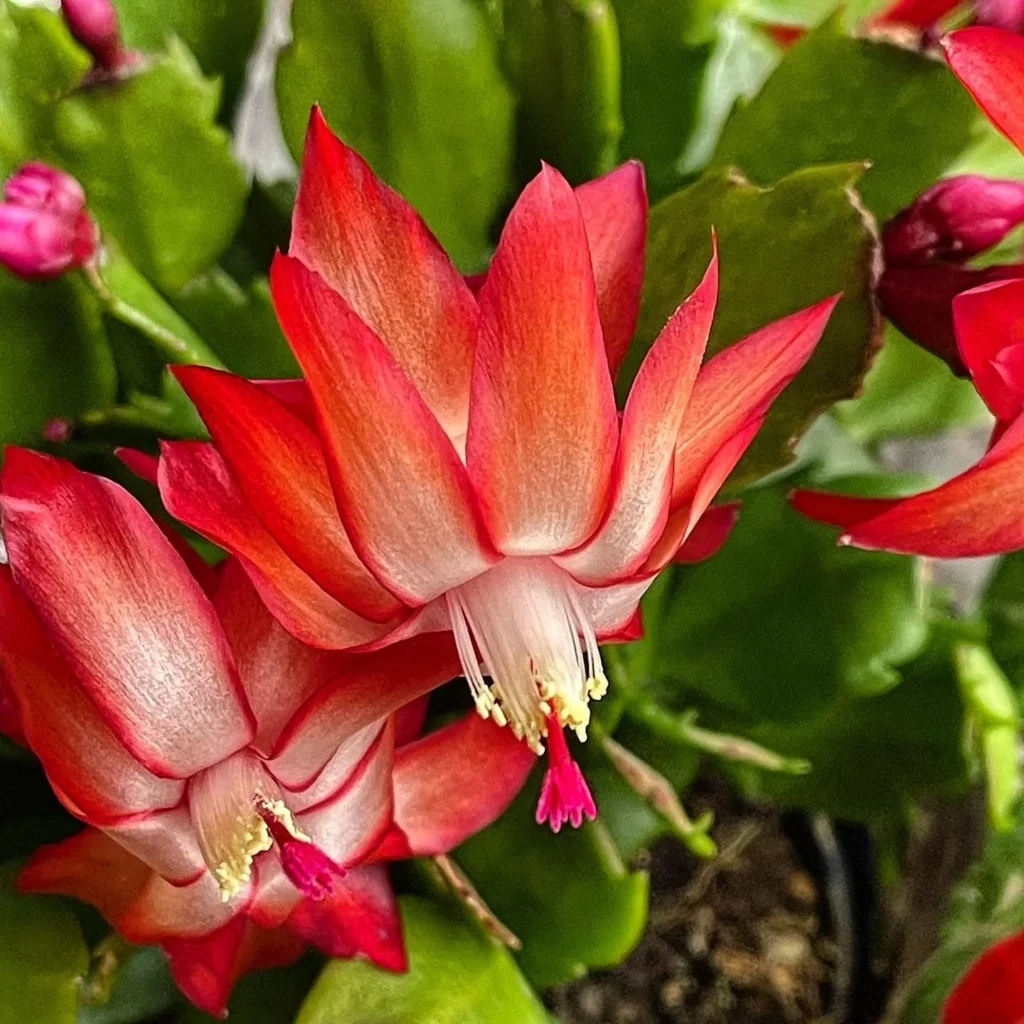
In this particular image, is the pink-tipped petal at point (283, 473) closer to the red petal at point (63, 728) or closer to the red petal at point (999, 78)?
the red petal at point (63, 728)

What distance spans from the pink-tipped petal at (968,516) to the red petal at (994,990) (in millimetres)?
327

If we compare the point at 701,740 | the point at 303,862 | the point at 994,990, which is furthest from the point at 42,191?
the point at 994,990

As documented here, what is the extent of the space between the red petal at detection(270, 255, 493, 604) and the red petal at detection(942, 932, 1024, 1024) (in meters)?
0.42

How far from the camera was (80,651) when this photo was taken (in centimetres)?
36

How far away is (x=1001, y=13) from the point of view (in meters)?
0.51

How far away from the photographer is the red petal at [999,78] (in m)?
0.41

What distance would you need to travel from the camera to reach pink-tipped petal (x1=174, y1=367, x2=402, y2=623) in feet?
1.13

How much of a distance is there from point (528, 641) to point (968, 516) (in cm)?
→ 15

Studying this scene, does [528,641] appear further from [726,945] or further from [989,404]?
[726,945]

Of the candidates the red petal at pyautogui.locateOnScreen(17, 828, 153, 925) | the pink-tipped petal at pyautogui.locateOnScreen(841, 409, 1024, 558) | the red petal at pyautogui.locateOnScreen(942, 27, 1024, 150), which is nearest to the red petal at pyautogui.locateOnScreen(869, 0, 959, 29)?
the red petal at pyautogui.locateOnScreen(942, 27, 1024, 150)

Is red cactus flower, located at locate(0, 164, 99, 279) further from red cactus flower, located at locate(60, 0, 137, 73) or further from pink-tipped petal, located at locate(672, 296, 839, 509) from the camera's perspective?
pink-tipped petal, located at locate(672, 296, 839, 509)

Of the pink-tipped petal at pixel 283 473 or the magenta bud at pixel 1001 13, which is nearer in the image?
the pink-tipped petal at pixel 283 473

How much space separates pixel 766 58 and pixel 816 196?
1.53 feet

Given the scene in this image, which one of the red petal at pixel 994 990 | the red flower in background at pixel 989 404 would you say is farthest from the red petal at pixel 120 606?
the red petal at pixel 994 990
